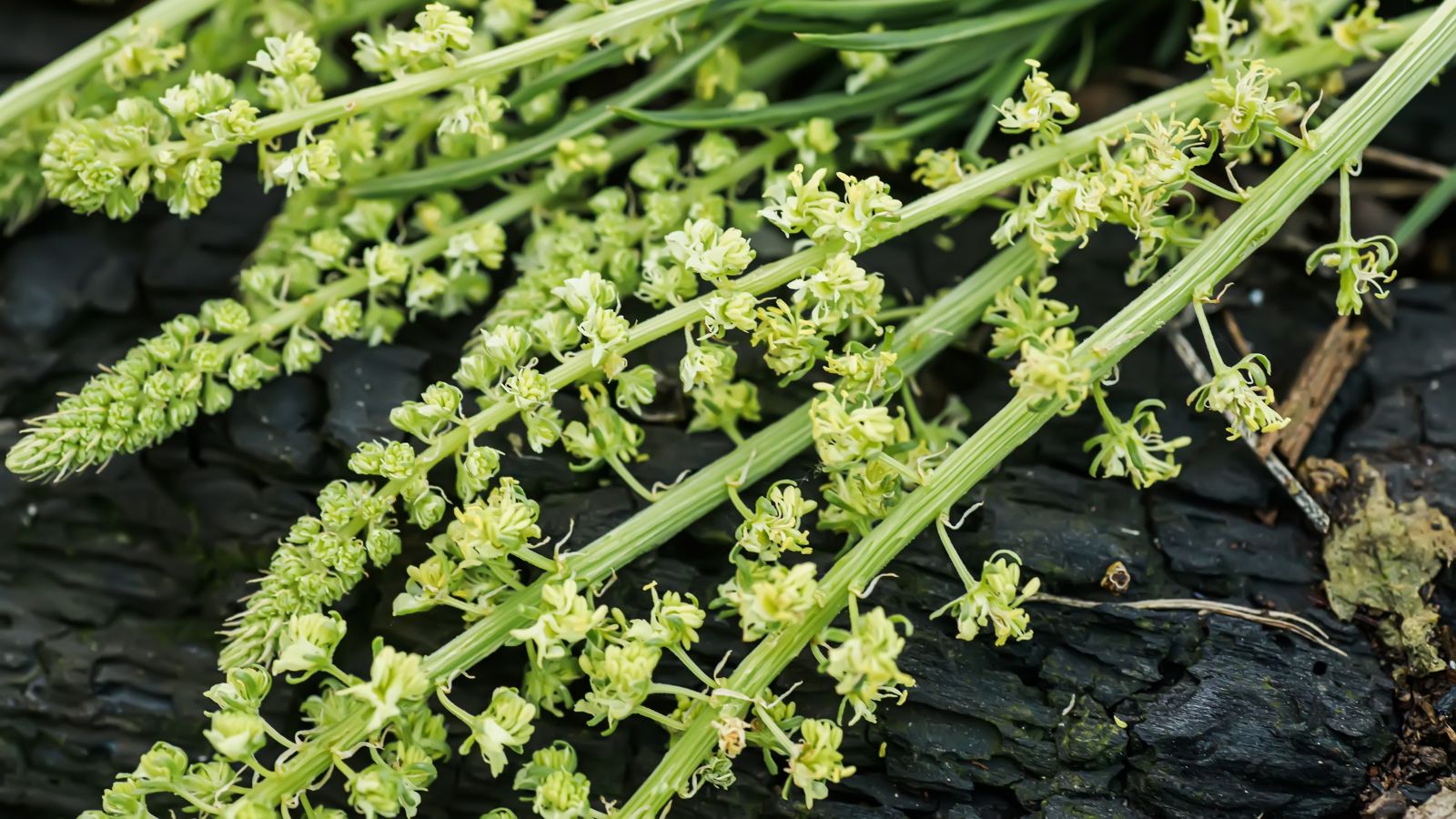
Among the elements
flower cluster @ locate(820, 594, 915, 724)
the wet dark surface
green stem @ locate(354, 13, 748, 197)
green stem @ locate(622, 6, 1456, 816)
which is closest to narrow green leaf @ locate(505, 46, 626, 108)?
green stem @ locate(354, 13, 748, 197)

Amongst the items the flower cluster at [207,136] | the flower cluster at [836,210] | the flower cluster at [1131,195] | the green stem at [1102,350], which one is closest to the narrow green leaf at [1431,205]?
the green stem at [1102,350]

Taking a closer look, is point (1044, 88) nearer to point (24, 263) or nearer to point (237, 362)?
point (237, 362)

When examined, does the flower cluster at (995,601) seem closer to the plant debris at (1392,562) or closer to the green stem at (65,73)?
the plant debris at (1392,562)

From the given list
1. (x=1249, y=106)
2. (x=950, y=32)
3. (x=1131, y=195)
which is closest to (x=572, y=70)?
(x=950, y=32)

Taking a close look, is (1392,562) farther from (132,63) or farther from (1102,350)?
(132,63)

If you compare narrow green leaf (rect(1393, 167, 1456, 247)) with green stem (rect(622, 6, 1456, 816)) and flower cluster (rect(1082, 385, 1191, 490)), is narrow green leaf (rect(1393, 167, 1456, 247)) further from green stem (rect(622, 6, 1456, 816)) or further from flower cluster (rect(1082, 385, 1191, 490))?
flower cluster (rect(1082, 385, 1191, 490))

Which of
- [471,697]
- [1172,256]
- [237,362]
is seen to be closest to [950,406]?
[1172,256]

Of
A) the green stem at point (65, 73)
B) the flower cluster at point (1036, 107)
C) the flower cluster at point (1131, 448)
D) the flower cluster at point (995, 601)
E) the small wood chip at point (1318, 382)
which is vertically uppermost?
the small wood chip at point (1318, 382)
